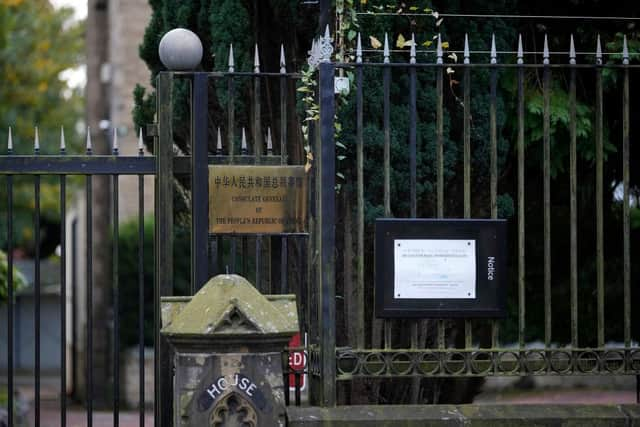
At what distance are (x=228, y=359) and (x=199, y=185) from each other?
1261mm

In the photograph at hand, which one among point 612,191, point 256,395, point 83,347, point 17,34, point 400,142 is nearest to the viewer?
point 256,395

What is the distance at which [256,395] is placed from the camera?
673cm

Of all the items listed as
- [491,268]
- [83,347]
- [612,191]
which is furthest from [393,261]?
[83,347]

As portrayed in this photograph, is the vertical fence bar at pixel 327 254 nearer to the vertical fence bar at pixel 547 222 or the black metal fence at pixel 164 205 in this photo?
the black metal fence at pixel 164 205

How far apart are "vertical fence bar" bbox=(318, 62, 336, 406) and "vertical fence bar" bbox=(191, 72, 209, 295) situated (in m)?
0.67

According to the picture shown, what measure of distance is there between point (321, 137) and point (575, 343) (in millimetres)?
1886

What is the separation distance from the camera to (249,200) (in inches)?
299

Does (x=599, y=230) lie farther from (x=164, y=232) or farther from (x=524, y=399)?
(x=524, y=399)

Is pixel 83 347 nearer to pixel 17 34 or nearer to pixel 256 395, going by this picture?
pixel 17 34

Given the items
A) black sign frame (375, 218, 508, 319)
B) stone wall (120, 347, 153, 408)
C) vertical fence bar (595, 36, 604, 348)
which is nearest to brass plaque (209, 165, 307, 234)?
black sign frame (375, 218, 508, 319)

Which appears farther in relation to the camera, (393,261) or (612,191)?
(612,191)

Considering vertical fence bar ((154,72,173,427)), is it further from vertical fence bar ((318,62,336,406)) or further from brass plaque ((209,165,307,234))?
vertical fence bar ((318,62,336,406))

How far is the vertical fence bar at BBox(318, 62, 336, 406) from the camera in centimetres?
739

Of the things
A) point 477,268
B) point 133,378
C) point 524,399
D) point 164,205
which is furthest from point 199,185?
point 524,399
